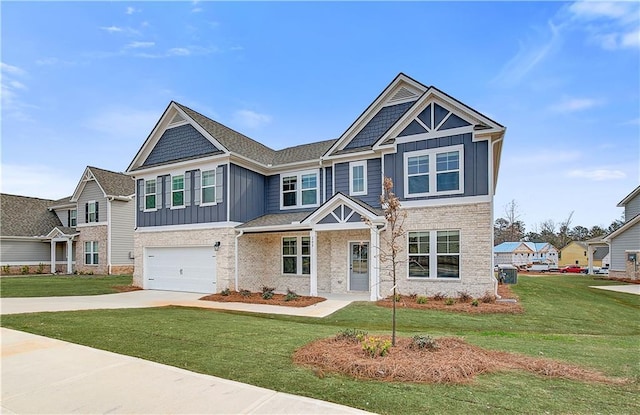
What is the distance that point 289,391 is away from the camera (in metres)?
4.16

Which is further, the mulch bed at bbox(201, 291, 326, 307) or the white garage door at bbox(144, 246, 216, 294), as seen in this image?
the white garage door at bbox(144, 246, 216, 294)

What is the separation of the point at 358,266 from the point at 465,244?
174 inches

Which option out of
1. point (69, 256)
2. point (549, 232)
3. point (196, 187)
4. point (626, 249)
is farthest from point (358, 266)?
point (549, 232)

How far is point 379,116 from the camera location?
1516 centimetres

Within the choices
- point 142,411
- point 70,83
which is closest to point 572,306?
point 142,411

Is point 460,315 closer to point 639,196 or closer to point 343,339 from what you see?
point 343,339

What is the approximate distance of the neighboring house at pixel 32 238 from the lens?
2838cm

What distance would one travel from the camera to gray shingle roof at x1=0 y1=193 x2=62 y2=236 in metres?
29.1

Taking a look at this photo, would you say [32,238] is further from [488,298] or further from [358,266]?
[488,298]

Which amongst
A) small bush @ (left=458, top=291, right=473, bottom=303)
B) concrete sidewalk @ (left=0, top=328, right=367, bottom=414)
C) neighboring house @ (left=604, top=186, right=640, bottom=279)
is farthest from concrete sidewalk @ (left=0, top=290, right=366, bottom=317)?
neighboring house @ (left=604, top=186, right=640, bottom=279)

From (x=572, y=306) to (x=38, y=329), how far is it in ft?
51.5

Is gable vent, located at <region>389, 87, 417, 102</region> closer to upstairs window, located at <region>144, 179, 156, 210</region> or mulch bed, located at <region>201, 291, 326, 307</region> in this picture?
mulch bed, located at <region>201, 291, 326, 307</region>

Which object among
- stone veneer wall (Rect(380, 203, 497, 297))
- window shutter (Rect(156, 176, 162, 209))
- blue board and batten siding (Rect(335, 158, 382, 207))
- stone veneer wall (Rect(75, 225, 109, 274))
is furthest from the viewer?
stone veneer wall (Rect(75, 225, 109, 274))

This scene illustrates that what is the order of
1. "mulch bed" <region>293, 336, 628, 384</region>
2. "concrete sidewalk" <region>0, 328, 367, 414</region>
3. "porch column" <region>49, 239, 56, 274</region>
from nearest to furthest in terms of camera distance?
1. "concrete sidewalk" <region>0, 328, 367, 414</region>
2. "mulch bed" <region>293, 336, 628, 384</region>
3. "porch column" <region>49, 239, 56, 274</region>
